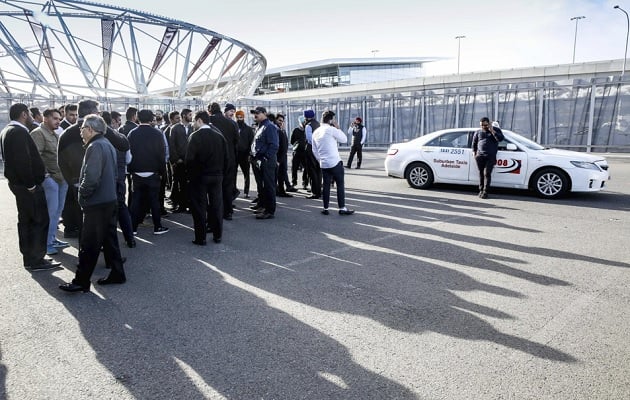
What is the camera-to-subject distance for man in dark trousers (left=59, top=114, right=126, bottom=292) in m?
4.16

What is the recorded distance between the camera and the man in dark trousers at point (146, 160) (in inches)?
253

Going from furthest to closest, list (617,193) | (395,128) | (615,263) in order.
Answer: (395,128)
(617,193)
(615,263)

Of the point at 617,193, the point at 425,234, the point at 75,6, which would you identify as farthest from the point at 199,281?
the point at 75,6

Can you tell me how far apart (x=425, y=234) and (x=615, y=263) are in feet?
7.95

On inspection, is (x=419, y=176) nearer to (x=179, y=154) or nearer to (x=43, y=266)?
(x=179, y=154)

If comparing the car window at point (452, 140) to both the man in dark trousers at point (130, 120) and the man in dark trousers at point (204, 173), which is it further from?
the man in dark trousers at point (130, 120)

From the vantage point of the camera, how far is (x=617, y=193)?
9641 mm

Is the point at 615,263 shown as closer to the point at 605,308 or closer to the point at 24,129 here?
the point at 605,308

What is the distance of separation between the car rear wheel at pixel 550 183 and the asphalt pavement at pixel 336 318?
92.5 inches

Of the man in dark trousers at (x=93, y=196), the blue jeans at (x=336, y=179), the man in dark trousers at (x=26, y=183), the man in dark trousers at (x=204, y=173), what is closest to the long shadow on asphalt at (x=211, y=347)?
the man in dark trousers at (x=93, y=196)

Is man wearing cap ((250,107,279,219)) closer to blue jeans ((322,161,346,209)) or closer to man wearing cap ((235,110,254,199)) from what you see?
blue jeans ((322,161,346,209))

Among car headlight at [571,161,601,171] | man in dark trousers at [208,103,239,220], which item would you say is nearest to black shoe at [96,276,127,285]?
man in dark trousers at [208,103,239,220]

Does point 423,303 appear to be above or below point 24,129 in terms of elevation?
below

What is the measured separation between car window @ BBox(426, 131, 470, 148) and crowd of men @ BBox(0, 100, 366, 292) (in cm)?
337
